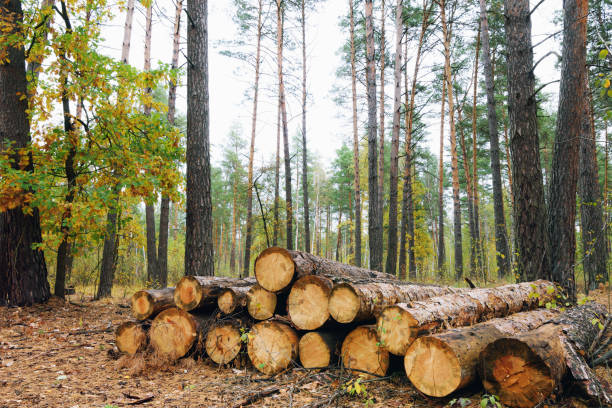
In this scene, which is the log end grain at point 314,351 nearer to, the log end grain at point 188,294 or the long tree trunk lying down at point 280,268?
the long tree trunk lying down at point 280,268

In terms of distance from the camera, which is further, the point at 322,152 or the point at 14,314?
the point at 322,152

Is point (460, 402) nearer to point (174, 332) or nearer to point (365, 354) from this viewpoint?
point (365, 354)

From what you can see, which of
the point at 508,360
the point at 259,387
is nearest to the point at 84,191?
the point at 259,387

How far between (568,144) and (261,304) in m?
5.51

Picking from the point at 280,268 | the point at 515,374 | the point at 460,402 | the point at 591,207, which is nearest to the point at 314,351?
the point at 280,268

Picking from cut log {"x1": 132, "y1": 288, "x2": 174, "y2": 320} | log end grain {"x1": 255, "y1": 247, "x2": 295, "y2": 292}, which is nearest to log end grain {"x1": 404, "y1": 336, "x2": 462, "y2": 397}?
log end grain {"x1": 255, "y1": 247, "x2": 295, "y2": 292}

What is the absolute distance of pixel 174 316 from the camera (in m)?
4.05

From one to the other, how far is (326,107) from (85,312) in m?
16.3

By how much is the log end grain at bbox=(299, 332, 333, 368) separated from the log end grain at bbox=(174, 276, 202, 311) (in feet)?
4.56

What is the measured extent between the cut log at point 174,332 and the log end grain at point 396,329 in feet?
7.26

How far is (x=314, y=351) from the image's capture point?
11.5 ft

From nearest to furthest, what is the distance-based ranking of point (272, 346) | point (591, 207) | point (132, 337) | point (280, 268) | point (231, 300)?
point (272, 346)
point (280, 268)
point (231, 300)
point (132, 337)
point (591, 207)

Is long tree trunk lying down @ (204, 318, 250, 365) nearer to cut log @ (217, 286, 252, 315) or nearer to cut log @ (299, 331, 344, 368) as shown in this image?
cut log @ (217, 286, 252, 315)

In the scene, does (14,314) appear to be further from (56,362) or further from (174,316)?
(174,316)
